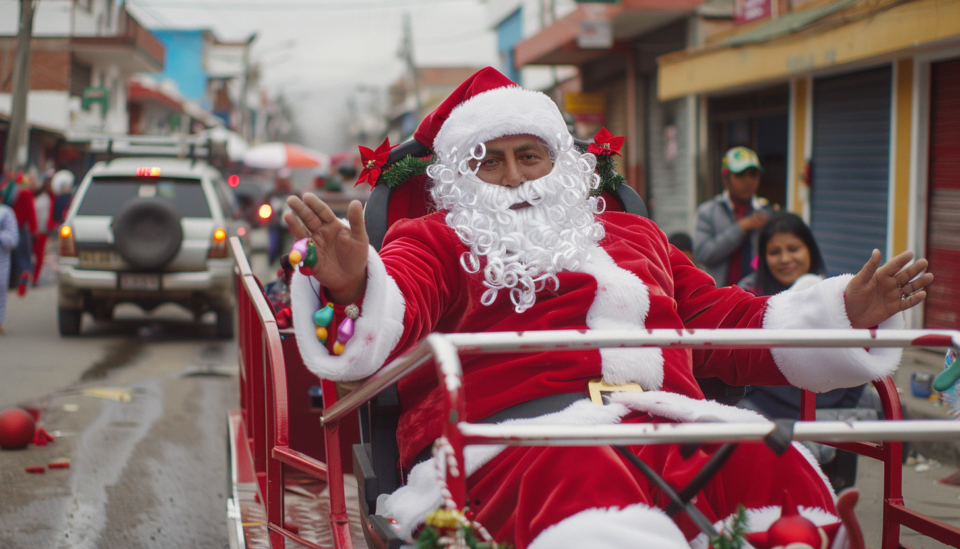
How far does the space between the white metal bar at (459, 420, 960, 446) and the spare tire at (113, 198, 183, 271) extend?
25.7 feet

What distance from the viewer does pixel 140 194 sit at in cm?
914

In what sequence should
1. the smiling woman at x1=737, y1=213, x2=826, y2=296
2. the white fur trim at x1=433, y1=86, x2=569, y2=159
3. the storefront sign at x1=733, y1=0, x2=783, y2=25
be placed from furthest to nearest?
the storefront sign at x1=733, y1=0, x2=783, y2=25, the smiling woman at x1=737, y1=213, x2=826, y2=296, the white fur trim at x1=433, y1=86, x2=569, y2=159

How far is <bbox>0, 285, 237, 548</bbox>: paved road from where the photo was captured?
3.98 metres

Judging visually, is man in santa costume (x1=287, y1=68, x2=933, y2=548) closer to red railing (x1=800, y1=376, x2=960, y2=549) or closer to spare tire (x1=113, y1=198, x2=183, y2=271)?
red railing (x1=800, y1=376, x2=960, y2=549)

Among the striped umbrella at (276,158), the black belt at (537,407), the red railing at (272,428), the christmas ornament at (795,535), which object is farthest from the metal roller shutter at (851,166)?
the striped umbrella at (276,158)

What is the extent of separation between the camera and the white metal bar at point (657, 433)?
1490 mm

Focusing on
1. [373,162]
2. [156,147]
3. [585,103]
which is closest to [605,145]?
[373,162]

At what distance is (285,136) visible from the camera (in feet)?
312

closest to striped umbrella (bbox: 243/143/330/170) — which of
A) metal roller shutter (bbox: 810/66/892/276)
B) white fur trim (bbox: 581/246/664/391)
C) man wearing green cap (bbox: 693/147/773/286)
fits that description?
metal roller shutter (bbox: 810/66/892/276)

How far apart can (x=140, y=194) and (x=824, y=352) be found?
8191 millimetres

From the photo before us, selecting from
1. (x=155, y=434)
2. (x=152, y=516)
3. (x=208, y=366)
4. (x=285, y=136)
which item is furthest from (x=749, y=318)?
(x=285, y=136)

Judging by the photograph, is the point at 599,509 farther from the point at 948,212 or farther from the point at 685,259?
the point at 948,212

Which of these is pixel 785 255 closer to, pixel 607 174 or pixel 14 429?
pixel 607 174

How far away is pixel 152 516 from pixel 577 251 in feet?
8.82
